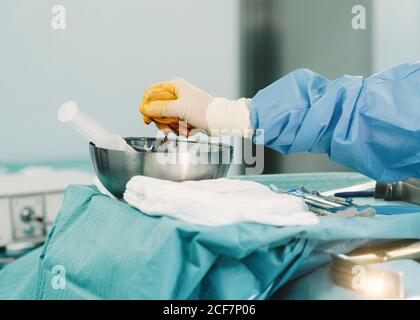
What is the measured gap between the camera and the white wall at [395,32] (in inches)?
69.4

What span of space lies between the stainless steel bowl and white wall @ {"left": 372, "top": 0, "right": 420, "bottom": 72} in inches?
46.2

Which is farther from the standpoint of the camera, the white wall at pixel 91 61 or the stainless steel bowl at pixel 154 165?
the white wall at pixel 91 61

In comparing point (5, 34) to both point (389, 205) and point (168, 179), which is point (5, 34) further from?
point (389, 205)

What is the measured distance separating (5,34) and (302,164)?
3.70ft

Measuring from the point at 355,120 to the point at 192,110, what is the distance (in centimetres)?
27

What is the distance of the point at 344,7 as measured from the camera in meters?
1.81

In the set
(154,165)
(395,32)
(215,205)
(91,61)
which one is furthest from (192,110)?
(395,32)

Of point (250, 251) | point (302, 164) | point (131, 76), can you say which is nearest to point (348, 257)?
point (250, 251)

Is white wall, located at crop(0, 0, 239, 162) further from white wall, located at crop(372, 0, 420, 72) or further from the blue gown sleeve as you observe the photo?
the blue gown sleeve

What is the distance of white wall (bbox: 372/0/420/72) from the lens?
176 cm

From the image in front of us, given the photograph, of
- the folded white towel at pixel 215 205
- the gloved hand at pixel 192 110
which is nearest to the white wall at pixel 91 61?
the gloved hand at pixel 192 110

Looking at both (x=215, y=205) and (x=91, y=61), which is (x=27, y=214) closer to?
(x=91, y=61)

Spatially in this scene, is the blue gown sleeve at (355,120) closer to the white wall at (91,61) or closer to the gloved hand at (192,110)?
the gloved hand at (192,110)

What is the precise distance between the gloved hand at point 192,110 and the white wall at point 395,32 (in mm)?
1049
